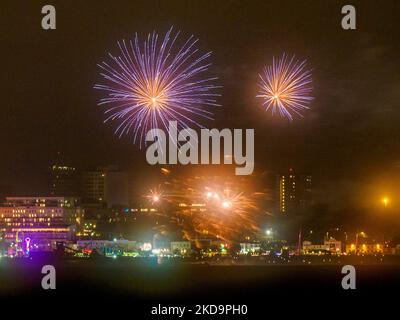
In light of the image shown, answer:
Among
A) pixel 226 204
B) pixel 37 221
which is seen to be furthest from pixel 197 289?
pixel 37 221

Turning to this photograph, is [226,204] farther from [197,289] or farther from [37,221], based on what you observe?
[37,221]

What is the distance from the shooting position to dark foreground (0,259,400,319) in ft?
102

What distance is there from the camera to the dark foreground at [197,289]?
30.9 metres

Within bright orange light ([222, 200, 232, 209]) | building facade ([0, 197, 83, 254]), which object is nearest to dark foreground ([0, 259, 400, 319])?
bright orange light ([222, 200, 232, 209])

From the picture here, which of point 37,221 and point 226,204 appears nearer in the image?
point 226,204

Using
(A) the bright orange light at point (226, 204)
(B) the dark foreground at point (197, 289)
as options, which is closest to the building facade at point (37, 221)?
(B) the dark foreground at point (197, 289)

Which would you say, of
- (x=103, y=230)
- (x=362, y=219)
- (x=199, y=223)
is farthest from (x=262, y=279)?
(x=103, y=230)

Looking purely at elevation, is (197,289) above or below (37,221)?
below

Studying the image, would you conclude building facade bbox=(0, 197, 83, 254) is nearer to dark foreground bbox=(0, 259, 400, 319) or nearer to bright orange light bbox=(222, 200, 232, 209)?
dark foreground bbox=(0, 259, 400, 319)

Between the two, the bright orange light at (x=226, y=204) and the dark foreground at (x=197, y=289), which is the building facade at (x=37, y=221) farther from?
the bright orange light at (x=226, y=204)

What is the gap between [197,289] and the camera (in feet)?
123

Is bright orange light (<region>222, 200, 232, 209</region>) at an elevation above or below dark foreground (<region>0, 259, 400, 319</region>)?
above
